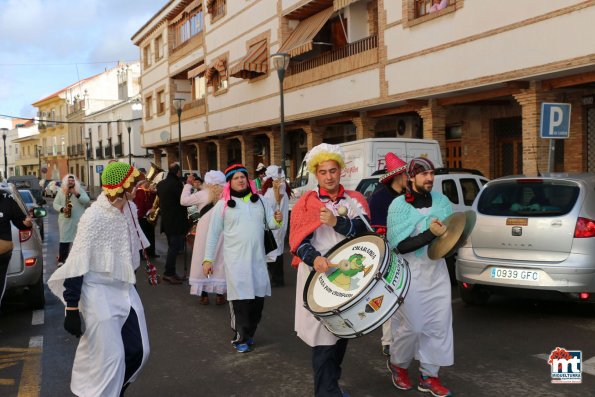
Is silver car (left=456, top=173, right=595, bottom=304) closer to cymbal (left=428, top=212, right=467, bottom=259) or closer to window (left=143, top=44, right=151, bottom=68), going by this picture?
cymbal (left=428, top=212, right=467, bottom=259)

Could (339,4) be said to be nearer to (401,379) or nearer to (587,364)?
(587,364)

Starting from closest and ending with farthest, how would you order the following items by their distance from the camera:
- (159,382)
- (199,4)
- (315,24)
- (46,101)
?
1. (159,382)
2. (315,24)
3. (199,4)
4. (46,101)

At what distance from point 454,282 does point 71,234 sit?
22.9 feet

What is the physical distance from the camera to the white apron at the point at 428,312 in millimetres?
4547

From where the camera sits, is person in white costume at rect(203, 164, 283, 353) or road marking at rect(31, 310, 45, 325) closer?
person in white costume at rect(203, 164, 283, 353)

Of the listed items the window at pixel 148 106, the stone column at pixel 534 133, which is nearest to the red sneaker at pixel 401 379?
the stone column at pixel 534 133

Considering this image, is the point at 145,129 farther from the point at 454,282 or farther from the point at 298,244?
the point at 298,244

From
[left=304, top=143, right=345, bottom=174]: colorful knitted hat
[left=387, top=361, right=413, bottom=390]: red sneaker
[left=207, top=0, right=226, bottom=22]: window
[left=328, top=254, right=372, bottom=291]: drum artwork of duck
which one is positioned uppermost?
[left=207, top=0, right=226, bottom=22]: window

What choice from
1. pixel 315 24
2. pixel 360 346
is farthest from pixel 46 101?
pixel 360 346

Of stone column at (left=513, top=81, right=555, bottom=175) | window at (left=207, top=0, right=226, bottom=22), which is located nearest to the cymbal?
stone column at (left=513, top=81, right=555, bottom=175)

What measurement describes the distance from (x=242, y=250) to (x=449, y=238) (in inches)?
90.2

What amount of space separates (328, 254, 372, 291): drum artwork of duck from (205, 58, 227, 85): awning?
24683 mm

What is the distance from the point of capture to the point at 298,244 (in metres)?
4.21

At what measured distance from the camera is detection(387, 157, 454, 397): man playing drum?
455 centimetres
